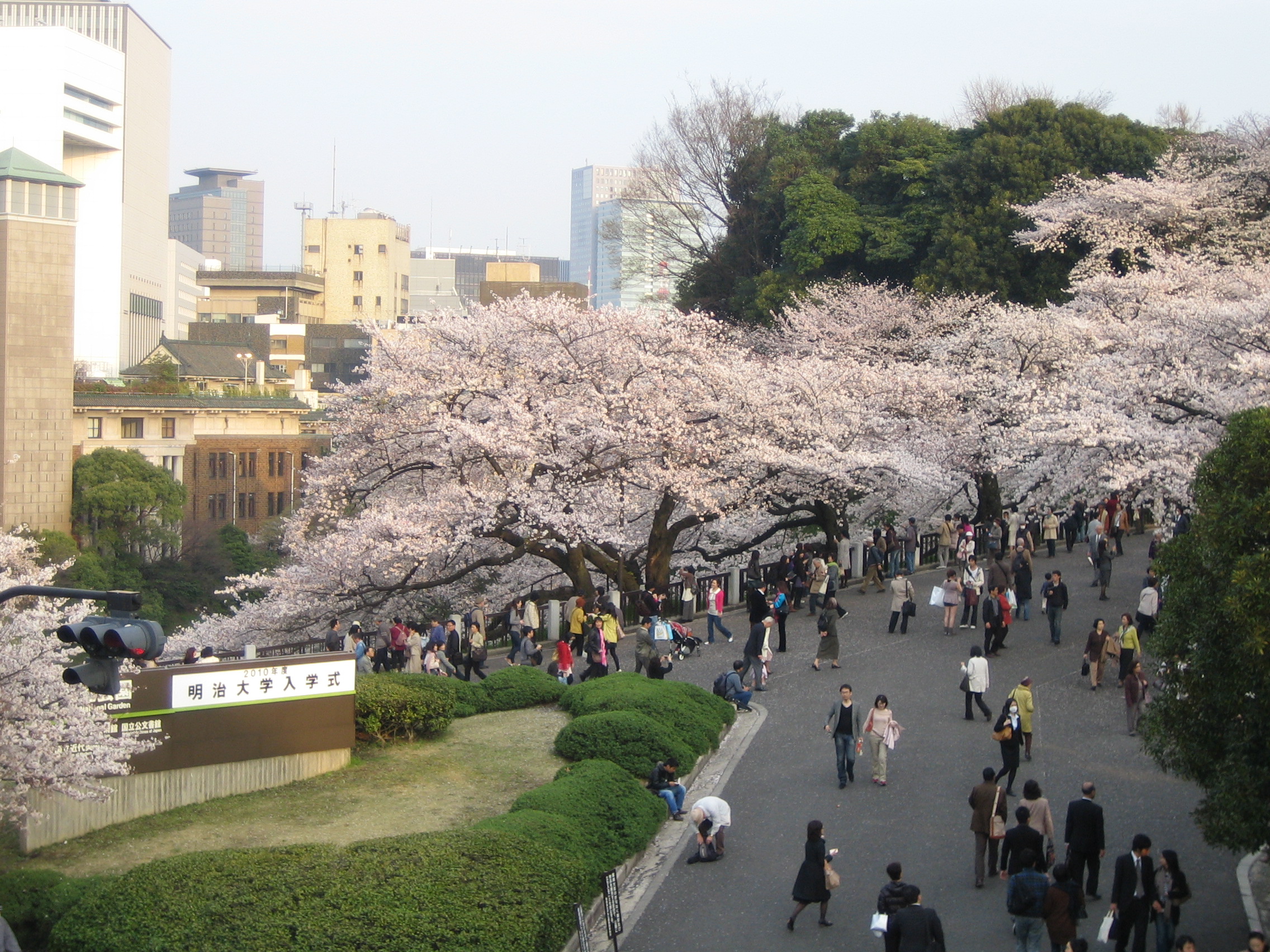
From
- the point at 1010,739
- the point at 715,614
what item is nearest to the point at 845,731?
the point at 1010,739

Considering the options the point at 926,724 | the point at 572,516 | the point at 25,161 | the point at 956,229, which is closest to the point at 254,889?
the point at 926,724

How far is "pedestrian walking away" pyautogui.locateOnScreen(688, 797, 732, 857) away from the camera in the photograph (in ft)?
43.8

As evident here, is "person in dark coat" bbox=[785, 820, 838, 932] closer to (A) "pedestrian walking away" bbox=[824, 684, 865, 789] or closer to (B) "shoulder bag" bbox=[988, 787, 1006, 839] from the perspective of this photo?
(B) "shoulder bag" bbox=[988, 787, 1006, 839]

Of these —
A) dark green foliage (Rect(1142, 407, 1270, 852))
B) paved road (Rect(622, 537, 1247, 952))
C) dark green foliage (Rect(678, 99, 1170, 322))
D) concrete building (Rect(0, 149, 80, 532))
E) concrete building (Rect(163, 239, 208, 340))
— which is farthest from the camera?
concrete building (Rect(163, 239, 208, 340))

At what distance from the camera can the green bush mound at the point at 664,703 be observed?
55.8ft

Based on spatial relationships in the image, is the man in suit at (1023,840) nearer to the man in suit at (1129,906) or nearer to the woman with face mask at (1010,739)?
the man in suit at (1129,906)

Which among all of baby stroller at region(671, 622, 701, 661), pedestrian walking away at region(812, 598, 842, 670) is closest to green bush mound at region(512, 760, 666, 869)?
pedestrian walking away at region(812, 598, 842, 670)

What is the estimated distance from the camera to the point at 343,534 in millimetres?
26797

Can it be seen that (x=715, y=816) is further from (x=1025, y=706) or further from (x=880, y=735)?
(x=1025, y=706)

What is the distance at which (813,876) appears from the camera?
38.0ft

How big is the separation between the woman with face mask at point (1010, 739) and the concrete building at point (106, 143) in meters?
89.8

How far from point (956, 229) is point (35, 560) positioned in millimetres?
46000

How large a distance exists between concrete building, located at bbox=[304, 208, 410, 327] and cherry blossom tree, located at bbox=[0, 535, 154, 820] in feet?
430

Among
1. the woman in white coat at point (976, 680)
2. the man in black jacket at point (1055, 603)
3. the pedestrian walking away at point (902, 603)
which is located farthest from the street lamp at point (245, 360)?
the woman in white coat at point (976, 680)
